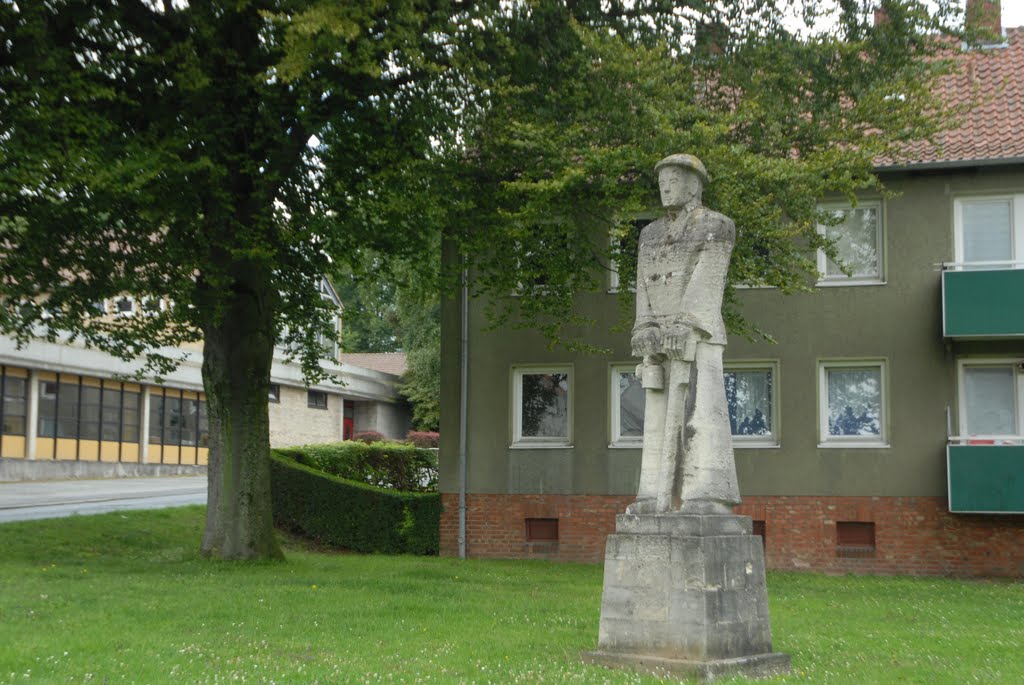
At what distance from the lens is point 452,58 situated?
1722 cm

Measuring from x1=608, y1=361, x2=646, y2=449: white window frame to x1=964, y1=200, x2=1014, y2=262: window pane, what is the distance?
6.82m

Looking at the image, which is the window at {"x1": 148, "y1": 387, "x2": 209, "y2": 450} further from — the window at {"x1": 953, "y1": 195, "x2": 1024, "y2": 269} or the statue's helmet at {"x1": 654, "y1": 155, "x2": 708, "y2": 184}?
the statue's helmet at {"x1": 654, "y1": 155, "x2": 708, "y2": 184}

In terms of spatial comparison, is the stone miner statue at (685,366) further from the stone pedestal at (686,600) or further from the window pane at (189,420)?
the window pane at (189,420)

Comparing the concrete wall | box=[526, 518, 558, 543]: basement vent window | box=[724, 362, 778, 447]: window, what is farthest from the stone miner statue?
the concrete wall

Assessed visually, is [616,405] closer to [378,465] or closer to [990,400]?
[378,465]

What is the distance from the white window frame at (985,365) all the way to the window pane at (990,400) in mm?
65

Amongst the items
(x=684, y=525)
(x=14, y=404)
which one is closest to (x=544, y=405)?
(x=684, y=525)

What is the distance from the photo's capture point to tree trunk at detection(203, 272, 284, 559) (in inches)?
787

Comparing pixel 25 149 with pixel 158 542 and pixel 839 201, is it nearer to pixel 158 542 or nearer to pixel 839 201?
pixel 158 542

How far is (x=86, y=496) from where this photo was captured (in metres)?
Result: 33.7

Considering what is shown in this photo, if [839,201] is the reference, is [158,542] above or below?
below

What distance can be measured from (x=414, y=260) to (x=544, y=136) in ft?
11.0

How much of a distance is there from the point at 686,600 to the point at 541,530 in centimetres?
1596

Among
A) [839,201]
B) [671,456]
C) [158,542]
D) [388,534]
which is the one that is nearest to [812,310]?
[839,201]
